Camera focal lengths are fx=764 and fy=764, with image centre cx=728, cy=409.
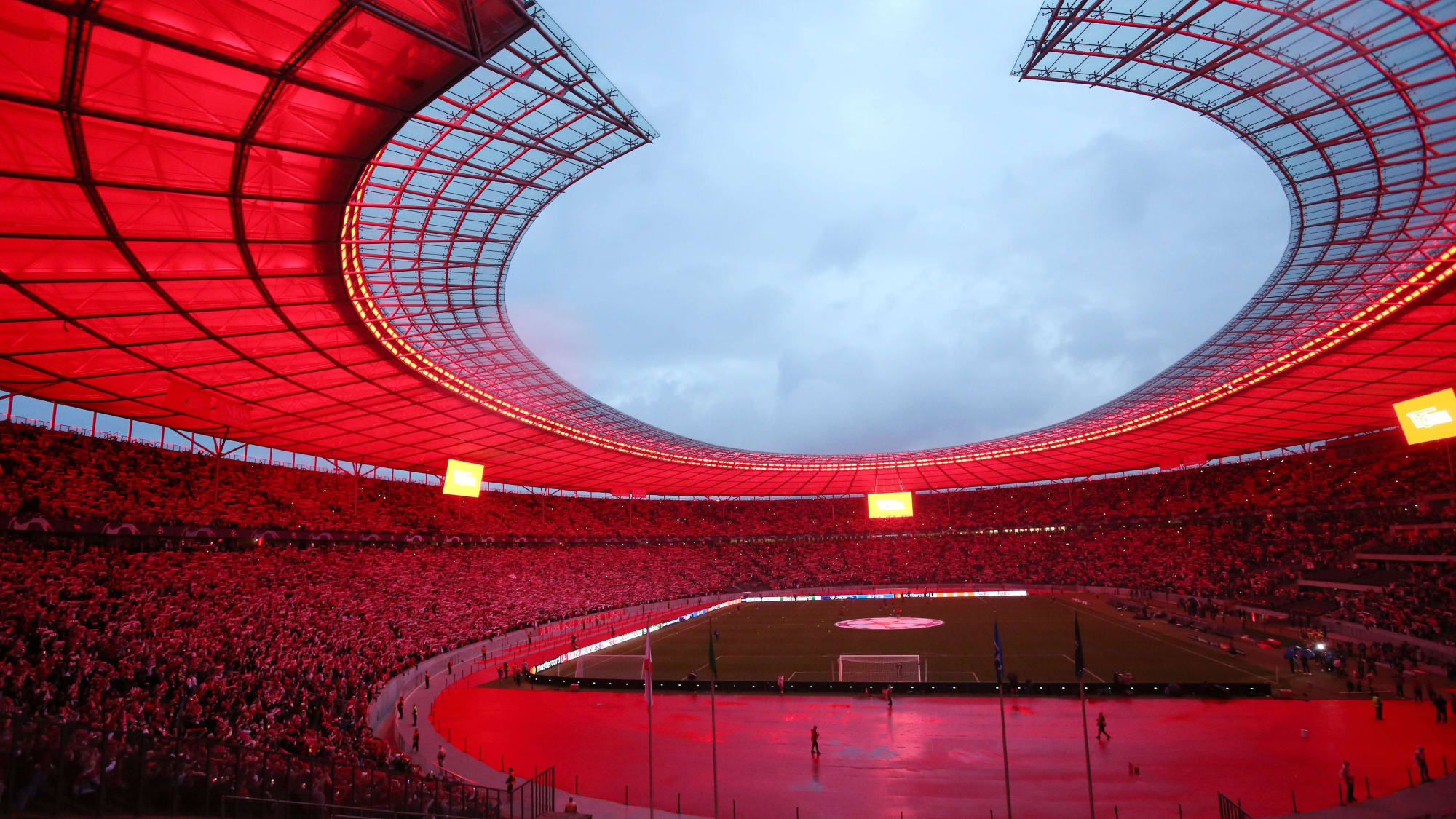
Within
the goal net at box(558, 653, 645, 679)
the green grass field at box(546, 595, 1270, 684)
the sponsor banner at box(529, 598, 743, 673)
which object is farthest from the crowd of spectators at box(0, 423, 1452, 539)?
the green grass field at box(546, 595, 1270, 684)

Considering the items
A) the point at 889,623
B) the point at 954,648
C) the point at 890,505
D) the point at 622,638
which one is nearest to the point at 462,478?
the point at 622,638

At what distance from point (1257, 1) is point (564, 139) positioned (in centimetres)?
1549

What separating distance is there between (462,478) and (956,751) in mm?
29964

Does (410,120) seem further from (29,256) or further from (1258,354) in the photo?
(1258,354)

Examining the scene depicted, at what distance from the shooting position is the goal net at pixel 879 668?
32781 millimetres

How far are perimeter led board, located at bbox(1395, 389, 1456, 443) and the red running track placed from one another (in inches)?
539

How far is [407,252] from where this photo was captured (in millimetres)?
23047

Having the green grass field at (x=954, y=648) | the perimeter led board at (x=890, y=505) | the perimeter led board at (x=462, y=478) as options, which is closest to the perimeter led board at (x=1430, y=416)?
the green grass field at (x=954, y=648)

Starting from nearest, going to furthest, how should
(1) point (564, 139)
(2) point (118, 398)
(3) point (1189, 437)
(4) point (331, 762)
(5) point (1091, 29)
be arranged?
1. (4) point (331, 762)
2. (5) point (1091, 29)
3. (1) point (564, 139)
4. (2) point (118, 398)
5. (3) point (1189, 437)

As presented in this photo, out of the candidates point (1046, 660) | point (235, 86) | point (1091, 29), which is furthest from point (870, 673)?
point (235, 86)

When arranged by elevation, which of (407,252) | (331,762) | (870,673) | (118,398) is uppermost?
(407,252)

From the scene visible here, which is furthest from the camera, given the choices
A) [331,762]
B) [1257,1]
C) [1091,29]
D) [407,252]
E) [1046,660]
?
[1046,660]

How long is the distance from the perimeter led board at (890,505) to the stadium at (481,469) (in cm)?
1242

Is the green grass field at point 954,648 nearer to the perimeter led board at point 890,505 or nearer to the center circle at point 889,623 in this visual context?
the center circle at point 889,623
